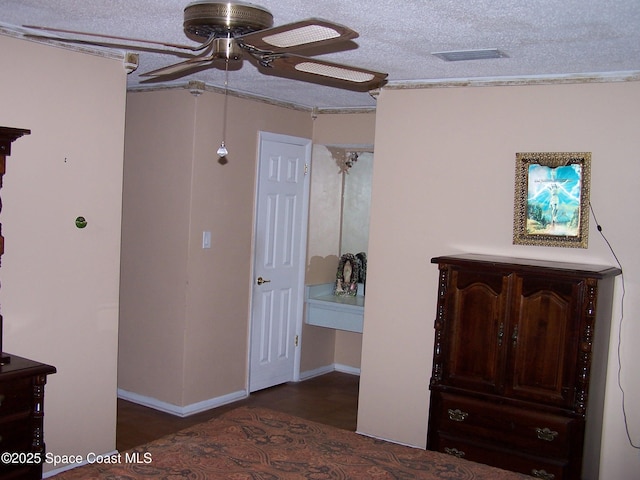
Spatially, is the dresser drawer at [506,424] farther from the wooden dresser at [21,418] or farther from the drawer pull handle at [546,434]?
the wooden dresser at [21,418]

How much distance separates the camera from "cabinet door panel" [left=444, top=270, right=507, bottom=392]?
3.65 m

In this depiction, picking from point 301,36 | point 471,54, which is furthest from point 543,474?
point 301,36

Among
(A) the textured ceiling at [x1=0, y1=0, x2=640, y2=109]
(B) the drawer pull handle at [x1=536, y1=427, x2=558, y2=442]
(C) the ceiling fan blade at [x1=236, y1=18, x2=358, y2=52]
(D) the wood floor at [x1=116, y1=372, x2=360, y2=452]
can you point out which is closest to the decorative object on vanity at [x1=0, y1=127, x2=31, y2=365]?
(A) the textured ceiling at [x1=0, y1=0, x2=640, y2=109]

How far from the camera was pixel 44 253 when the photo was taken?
3576mm

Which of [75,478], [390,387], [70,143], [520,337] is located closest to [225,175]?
[70,143]

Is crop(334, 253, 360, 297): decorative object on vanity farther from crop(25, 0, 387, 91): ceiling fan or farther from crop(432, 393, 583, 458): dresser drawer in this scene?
crop(25, 0, 387, 91): ceiling fan

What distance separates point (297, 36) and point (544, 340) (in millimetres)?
2324

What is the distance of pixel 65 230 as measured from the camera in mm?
3672

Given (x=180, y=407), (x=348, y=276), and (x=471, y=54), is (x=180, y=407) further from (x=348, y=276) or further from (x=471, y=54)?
(x=471, y=54)

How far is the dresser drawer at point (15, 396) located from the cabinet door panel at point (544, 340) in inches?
95.4

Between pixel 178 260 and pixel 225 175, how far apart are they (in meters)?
0.74

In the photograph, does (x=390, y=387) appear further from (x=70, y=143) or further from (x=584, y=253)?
(x=70, y=143)

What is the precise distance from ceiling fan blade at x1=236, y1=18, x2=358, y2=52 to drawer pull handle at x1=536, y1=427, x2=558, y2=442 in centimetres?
248

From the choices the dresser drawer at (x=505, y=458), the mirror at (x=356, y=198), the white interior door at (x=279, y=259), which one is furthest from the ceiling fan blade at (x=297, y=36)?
the mirror at (x=356, y=198)
